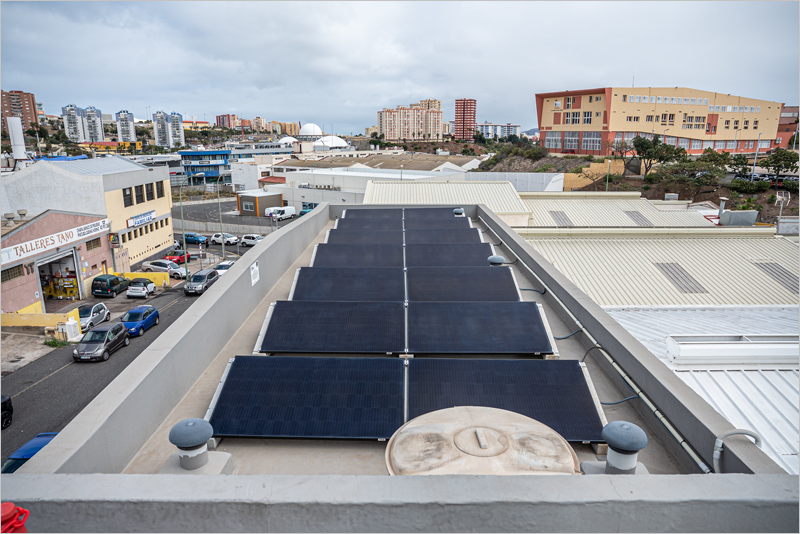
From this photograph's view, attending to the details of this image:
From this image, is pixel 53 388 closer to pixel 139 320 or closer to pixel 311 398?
pixel 139 320

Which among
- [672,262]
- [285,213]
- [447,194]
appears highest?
[447,194]

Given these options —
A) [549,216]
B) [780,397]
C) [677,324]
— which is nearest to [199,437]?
[780,397]

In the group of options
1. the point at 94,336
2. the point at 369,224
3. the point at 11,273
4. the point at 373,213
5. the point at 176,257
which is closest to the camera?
the point at 369,224

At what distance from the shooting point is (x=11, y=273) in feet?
93.8

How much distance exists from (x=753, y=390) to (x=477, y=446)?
21.1 ft

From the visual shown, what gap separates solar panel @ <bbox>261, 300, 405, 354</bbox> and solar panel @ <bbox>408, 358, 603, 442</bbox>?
1013 mm

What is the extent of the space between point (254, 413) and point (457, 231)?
1016cm

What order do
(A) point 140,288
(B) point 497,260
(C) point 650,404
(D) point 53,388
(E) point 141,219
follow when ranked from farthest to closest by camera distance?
(E) point 141,219, (A) point 140,288, (D) point 53,388, (B) point 497,260, (C) point 650,404

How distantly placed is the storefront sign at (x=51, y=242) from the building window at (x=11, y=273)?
651 mm

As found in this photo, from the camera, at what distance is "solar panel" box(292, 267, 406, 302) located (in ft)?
29.0

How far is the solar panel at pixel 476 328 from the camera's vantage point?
6.71m

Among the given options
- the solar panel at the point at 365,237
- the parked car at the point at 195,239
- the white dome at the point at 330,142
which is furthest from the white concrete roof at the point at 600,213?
the white dome at the point at 330,142

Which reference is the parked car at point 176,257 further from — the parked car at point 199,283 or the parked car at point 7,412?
the parked car at point 7,412

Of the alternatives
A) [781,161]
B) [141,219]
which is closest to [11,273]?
[141,219]
